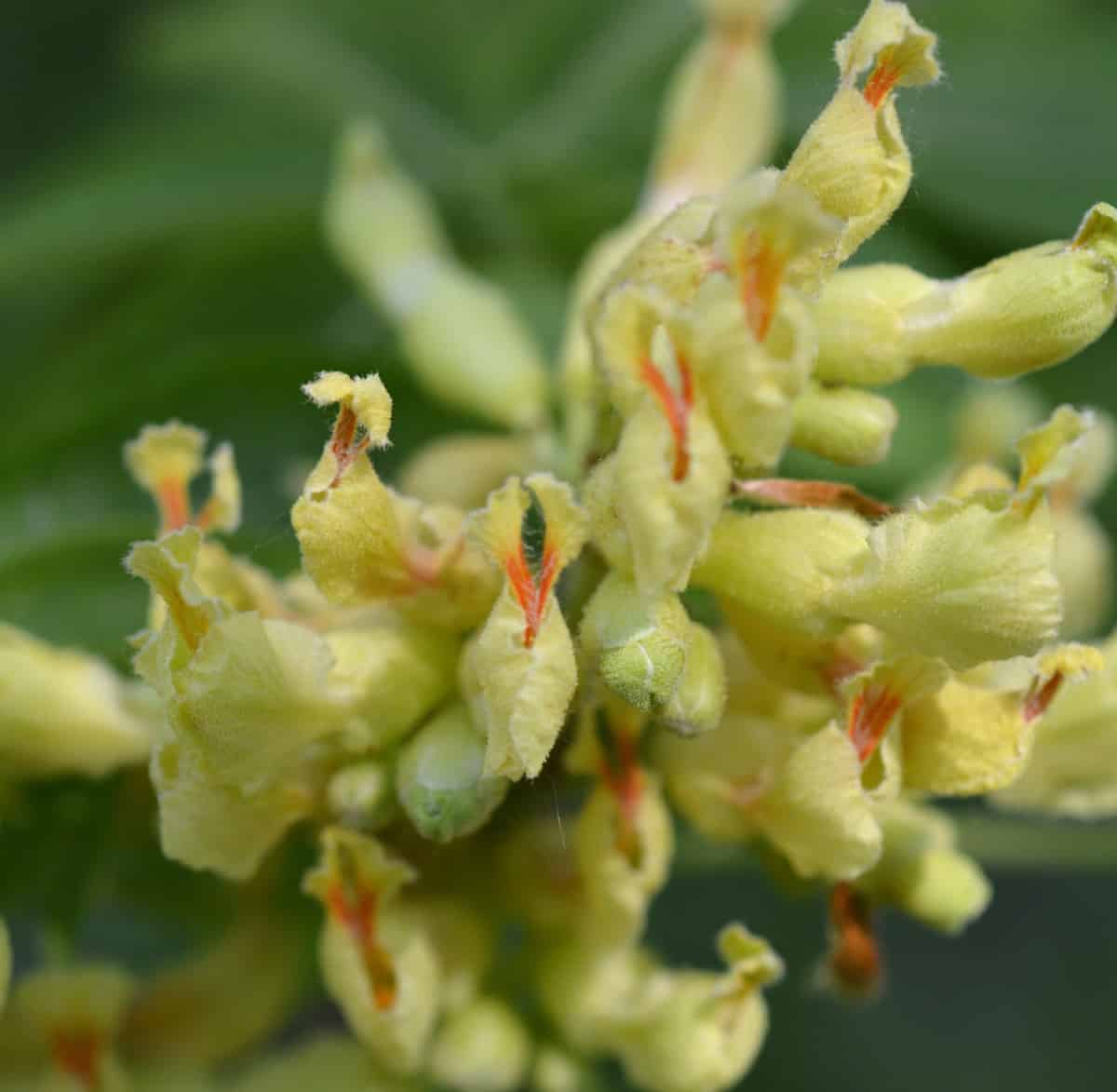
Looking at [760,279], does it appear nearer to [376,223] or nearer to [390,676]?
[390,676]

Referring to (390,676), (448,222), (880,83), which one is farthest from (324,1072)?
(448,222)

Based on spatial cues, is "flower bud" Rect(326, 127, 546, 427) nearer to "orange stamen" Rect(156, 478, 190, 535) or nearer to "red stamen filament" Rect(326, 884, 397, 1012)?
"orange stamen" Rect(156, 478, 190, 535)

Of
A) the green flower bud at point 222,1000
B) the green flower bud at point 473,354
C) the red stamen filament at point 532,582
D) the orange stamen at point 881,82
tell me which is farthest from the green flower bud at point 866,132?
the green flower bud at point 222,1000

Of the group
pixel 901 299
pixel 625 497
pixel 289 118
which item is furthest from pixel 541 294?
pixel 625 497

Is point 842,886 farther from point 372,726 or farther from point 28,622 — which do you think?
point 28,622

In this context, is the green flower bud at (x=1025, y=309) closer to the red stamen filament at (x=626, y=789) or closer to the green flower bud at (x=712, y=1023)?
the red stamen filament at (x=626, y=789)

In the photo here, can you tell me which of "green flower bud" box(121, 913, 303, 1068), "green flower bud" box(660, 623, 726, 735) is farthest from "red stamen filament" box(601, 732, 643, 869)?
"green flower bud" box(121, 913, 303, 1068)
